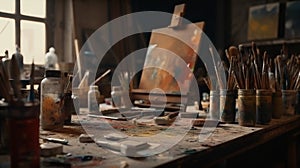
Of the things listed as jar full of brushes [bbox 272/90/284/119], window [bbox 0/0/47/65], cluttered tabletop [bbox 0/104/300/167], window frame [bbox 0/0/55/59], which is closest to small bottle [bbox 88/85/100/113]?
cluttered tabletop [bbox 0/104/300/167]

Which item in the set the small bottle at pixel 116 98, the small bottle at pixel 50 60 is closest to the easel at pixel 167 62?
the small bottle at pixel 116 98

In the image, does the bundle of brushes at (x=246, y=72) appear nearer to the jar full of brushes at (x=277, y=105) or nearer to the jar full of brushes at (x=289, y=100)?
the jar full of brushes at (x=277, y=105)

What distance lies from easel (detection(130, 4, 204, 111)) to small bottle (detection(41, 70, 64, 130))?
0.85 metres

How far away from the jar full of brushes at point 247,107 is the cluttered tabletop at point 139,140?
0.11ft

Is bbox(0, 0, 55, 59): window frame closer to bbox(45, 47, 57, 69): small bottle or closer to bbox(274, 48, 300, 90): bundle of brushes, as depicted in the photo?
bbox(45, 47, 57, 69): small bottle

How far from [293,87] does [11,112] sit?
4.92 feet

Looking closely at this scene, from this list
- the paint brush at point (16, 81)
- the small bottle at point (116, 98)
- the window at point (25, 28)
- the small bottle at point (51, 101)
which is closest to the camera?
the paint brush at point (16, 81)

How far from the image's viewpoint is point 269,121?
4.43 feet

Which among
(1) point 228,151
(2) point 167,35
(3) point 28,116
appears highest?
(2) point 167,35

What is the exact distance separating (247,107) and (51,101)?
30.6 inches

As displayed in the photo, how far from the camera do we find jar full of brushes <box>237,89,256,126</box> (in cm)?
128

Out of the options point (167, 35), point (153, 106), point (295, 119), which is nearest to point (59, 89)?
point (153, 106)

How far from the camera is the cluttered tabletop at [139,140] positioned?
2.42ft

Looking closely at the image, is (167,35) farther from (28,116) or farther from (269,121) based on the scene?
(28,116)
